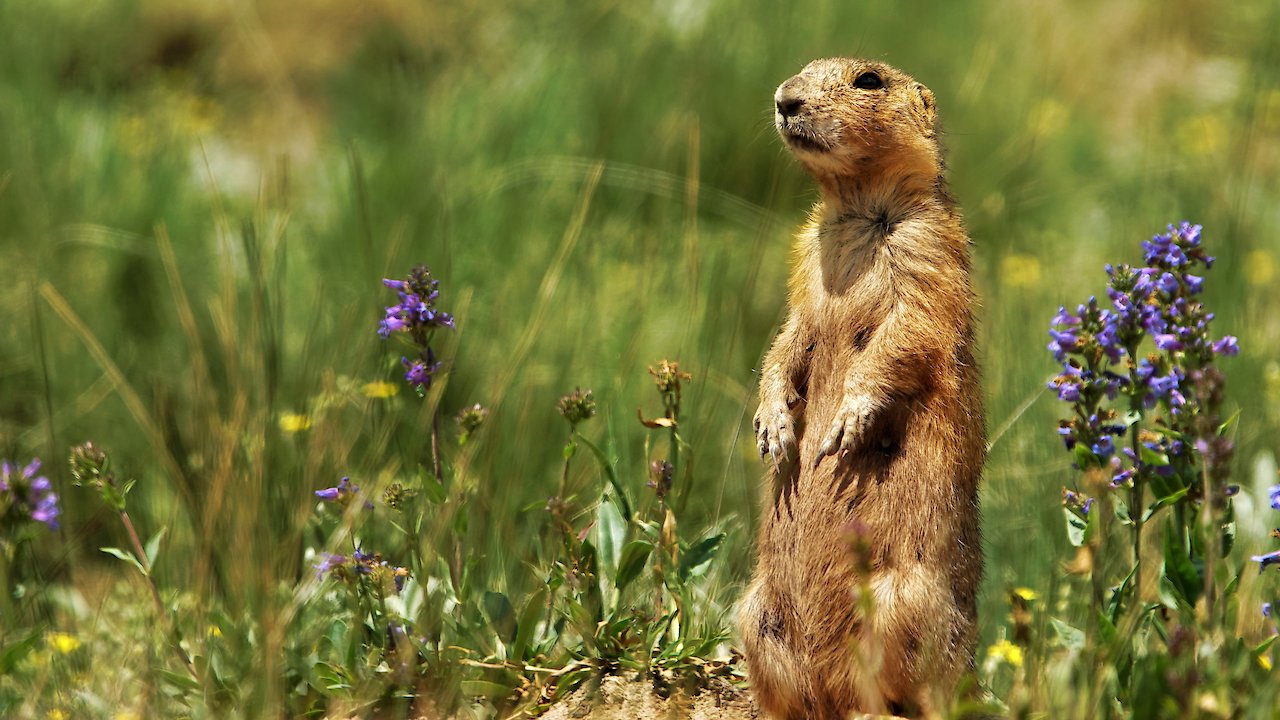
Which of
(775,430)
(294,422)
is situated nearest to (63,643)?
(294,422)

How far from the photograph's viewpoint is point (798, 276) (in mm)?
3488

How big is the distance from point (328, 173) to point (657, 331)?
2.36 m

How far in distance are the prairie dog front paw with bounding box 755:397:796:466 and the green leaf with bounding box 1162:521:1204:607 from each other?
89cm

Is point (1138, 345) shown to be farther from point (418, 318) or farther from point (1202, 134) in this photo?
point (1202, 134)

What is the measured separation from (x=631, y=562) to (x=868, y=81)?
4.27 feet

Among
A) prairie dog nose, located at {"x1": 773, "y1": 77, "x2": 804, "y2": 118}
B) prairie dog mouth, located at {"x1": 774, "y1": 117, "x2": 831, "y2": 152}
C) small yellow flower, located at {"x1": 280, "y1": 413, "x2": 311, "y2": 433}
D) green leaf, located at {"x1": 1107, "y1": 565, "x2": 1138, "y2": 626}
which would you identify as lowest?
green leaf, located at {"x1": 1107, "y1": 565, "x2": 1138, "y2": 626}

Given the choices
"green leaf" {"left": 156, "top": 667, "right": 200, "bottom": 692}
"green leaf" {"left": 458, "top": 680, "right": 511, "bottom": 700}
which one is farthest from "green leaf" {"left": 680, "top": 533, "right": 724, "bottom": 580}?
"green leaf" {"left": 156, "top": 667, "right": 200, "bottom": 692}

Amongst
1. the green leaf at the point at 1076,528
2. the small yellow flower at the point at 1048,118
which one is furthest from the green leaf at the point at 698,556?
the small yellow flower at the point at 1048,118

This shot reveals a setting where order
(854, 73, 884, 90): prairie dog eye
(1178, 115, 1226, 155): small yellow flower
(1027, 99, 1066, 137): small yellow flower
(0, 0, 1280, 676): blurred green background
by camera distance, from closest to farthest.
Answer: (854, 73, 884, 90): prairie dog eye → (0, 0, 1280, 676): blurred green background → (1027, 99, 1066, 137): small yellow flower → (1178, 115, 1226, 155): small yellow flower

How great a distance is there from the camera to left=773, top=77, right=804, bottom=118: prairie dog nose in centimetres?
330

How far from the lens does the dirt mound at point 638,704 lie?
3.05 metres

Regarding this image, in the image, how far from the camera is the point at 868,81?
3.42 m

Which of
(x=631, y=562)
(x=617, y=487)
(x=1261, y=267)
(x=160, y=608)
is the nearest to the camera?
(x=160, y=608)

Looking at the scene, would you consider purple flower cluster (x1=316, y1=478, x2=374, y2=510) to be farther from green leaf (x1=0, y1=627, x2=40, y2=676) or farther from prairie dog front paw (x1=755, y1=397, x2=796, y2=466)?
prairie dog front paw (x1=755, y1=397, x2=796, y2=466)
